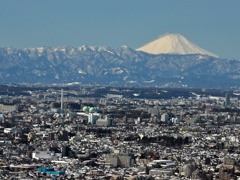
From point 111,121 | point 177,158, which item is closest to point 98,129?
point 111,121

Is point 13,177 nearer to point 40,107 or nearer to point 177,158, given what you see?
point 177,158

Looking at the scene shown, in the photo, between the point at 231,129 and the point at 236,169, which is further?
the point at 231,129

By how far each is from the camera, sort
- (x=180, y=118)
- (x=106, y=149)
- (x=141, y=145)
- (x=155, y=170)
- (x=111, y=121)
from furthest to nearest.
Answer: (x=180, y=118) < (x=111, y=121) < (x=141, y=145) < (x=106, y=149) < (x=155, y=170)

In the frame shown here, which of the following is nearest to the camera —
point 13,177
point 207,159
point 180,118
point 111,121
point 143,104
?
point 13,177

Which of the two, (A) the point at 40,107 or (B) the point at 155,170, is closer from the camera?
(B) the point at 155,170

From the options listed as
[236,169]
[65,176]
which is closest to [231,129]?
[236,169]

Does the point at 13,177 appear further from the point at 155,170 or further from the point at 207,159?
the point at 207,159
